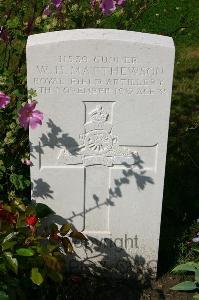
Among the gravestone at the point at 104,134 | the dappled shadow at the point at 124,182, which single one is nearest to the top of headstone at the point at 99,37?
the gravestone at the point at 104,134

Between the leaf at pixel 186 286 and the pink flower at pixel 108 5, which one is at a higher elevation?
A: the pink flower at pixel 108 5

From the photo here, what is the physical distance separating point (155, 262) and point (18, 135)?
1.19m

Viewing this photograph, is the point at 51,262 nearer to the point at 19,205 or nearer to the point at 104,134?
the point at 19,205

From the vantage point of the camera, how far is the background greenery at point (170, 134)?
3.44 meters

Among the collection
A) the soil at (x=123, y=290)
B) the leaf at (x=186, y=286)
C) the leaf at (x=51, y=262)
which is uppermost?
the leaf at (x=51, y=262)

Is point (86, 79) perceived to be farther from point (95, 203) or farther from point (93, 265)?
point (93, 265)

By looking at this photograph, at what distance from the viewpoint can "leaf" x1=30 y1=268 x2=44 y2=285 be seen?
2.89 metres

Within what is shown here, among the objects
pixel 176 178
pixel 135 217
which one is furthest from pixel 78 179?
pixel 176 178

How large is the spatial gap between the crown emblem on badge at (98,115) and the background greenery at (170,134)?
431mm

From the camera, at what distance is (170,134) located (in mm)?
5199

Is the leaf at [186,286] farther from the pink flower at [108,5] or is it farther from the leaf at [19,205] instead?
the pink flower at [108,5]

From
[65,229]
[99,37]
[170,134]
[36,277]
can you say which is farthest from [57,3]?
[170,134]

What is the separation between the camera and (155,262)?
369cm

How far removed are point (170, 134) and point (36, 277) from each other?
8.54 feet
